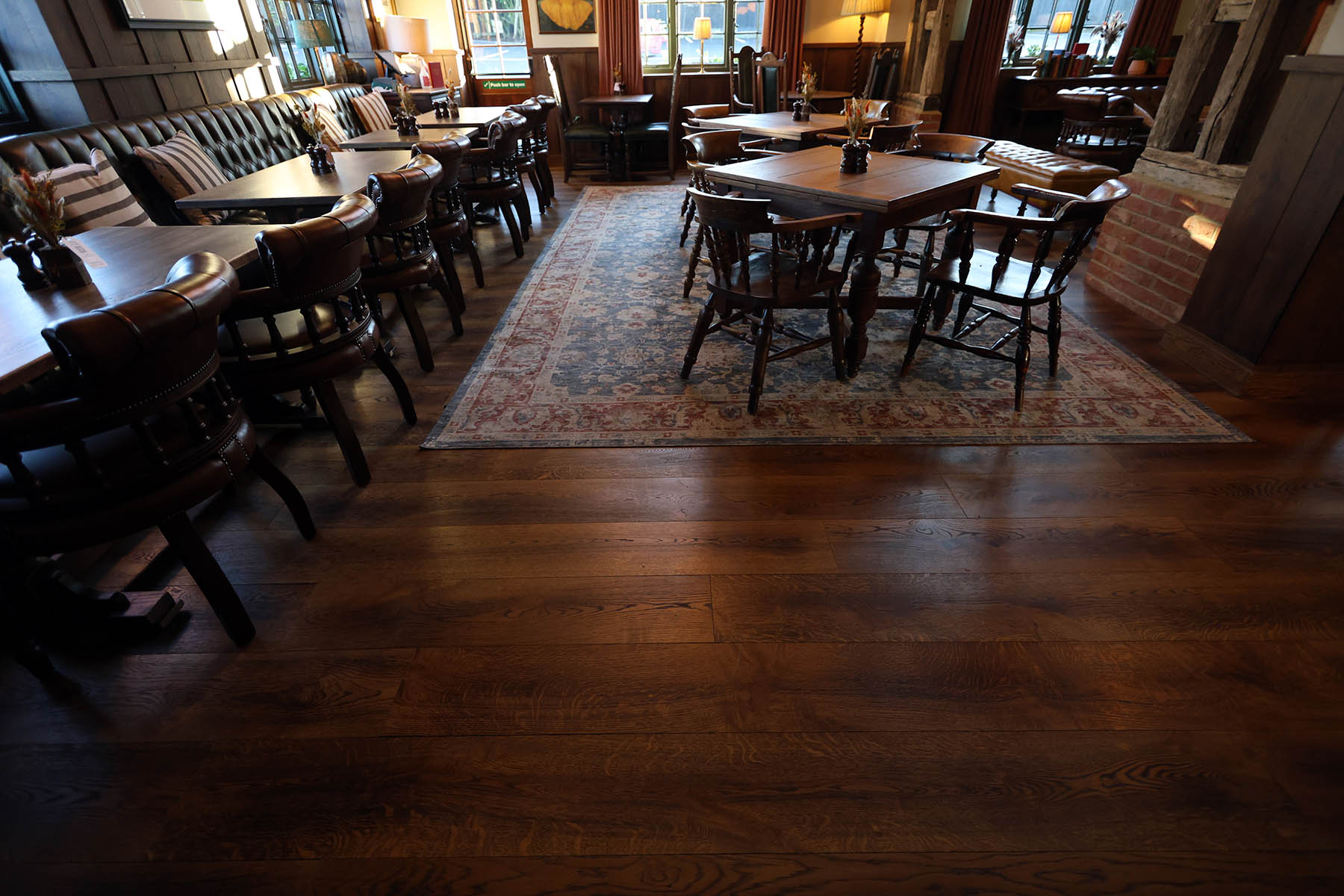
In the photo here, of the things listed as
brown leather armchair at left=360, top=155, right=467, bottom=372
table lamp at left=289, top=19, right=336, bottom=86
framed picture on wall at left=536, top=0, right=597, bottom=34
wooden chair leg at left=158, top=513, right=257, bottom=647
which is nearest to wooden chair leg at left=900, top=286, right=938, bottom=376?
brown leather armchair at left=360, top=155, right=467, bottom=372

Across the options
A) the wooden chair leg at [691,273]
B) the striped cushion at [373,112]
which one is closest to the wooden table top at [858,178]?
the wooden chair leg at [691,273]

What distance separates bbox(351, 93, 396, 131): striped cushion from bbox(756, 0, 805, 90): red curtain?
13.2 feet

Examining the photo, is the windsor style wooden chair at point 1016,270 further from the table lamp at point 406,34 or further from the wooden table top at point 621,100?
the table lamp at point 406,34

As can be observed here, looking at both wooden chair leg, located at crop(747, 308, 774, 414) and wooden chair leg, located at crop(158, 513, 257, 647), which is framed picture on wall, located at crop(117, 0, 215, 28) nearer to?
wooden chair leg, located at crop(158, 513, 257, 647)

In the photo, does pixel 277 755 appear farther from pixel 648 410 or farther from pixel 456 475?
pixel 648 410

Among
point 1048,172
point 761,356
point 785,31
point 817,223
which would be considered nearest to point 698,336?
point 761,356

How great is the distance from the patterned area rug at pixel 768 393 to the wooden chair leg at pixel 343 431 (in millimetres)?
315

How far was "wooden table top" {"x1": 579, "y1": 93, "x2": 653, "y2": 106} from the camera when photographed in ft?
20.4

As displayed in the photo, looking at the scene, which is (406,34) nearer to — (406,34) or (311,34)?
(406,34)

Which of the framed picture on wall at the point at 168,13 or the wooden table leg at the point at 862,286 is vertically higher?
the framed picture on wall at the point at 168,13

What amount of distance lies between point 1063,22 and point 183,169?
→ 9.03 m

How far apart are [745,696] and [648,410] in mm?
1374

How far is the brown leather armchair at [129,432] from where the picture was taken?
1.11 metres

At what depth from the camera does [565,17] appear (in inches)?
267
